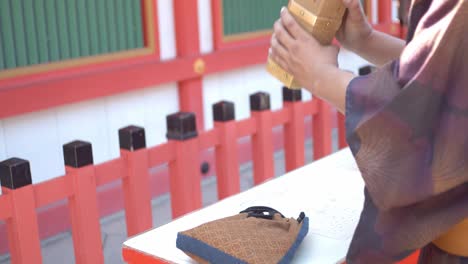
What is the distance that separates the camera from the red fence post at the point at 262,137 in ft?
8.89

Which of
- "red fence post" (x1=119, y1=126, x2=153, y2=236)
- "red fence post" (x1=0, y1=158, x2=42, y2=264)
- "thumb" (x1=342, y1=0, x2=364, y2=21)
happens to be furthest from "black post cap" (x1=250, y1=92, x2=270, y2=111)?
"thumb" (x1=342, y1=0, x2=364, y2=21)

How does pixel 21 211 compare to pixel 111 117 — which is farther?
pixel 111 117

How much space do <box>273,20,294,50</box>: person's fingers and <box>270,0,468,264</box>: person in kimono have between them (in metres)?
0.07

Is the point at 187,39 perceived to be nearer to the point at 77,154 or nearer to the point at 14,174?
the point at 77,154

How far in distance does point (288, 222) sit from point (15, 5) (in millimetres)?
1670

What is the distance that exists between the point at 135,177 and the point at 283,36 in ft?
3.78

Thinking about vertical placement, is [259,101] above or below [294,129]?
above

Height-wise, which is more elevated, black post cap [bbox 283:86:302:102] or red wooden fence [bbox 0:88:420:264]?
black post cap [bbox 283:86:302:102]

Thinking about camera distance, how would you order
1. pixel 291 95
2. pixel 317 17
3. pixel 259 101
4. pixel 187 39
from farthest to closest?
pixel 187 39 < pixel 291 95 < pixel 259 101 < pixel 317 17

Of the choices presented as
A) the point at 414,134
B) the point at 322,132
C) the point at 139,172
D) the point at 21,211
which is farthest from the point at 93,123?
the point at 414,134

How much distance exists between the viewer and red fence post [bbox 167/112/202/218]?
239 cm

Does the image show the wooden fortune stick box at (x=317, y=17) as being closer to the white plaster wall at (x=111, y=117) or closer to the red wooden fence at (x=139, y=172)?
the red wooden fence at (x=139, y=172)

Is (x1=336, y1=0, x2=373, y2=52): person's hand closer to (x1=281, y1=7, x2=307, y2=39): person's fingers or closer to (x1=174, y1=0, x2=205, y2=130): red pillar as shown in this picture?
(x1=281, y1=7, x2=307, y2=39): person's fingers

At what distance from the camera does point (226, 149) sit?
8.55ft
